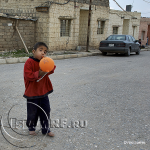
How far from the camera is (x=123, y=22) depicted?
2489 centimetres

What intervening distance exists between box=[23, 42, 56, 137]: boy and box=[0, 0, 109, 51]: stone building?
36.5 feet

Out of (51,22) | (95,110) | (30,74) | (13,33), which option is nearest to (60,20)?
(51,22)

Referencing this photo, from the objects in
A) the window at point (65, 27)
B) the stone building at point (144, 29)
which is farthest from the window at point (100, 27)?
the stone building at point (144, 29)

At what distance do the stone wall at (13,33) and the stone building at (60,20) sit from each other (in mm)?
106

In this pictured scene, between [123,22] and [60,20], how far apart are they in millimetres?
11926

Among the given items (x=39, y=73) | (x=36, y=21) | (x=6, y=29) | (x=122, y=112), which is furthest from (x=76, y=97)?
(x=36, y=21)

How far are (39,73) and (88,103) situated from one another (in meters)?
2.08

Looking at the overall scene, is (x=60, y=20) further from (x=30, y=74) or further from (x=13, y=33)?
(x=30, y=74)

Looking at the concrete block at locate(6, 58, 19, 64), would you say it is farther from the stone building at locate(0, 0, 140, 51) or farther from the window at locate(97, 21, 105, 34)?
the window at locate(97, 21, 105, 34)

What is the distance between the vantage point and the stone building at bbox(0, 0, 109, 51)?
14.2 meters

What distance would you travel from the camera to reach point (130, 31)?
2517 centimetres

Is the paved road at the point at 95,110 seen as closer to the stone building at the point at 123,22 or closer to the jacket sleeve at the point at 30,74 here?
the jacket sleeve at the point at 30,74

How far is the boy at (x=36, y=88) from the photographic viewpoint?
2492 mm

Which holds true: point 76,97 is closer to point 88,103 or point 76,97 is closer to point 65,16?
point 88,103
